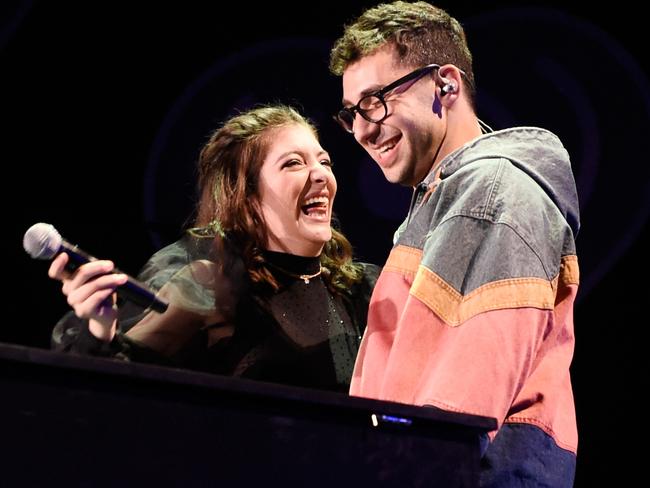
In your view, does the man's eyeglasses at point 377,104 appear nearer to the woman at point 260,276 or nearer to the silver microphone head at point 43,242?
the silver microphone head at point 43,242

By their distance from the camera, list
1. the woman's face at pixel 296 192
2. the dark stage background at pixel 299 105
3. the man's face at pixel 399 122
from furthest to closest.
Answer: the woman's face at pixel 296 192, the dark stage background at pixel 299 105, the man's face at pixel 399 122

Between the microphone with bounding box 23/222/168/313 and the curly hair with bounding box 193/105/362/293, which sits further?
the curly hair with bounding box 193/105/362/293

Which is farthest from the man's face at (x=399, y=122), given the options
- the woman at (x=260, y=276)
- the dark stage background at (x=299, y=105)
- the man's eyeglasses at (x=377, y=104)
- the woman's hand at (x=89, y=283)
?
the dark stage background at (x=299, y=105)

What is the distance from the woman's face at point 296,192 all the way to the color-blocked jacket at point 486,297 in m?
1.34

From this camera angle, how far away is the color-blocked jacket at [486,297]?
1.14 m

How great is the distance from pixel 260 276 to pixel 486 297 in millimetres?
1559

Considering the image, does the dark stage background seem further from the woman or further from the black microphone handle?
the black microphone handle

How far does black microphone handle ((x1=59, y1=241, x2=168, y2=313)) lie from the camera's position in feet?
4.80

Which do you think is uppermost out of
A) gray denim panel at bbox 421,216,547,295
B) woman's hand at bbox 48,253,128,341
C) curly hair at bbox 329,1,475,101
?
curly hair at bbox 329,1,475,101

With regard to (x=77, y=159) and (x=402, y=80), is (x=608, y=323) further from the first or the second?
(x=77, y=159)

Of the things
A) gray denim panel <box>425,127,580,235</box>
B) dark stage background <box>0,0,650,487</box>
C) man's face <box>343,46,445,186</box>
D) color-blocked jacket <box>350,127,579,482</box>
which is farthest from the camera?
dark stage background <box>0,0,650,487</box>

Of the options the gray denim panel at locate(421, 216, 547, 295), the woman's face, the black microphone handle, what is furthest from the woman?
the gray denim panel at locate(421, 216, 547, 295)

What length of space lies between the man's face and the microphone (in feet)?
1.77

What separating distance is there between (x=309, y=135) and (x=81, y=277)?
1.47 m
